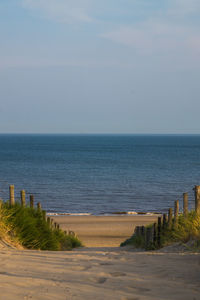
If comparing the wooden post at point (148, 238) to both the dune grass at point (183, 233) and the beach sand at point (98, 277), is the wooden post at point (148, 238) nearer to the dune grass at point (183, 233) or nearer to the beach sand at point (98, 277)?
the dune grass at point (183, 233)

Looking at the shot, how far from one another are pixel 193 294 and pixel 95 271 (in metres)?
1.76

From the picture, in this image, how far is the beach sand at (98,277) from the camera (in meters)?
4.74

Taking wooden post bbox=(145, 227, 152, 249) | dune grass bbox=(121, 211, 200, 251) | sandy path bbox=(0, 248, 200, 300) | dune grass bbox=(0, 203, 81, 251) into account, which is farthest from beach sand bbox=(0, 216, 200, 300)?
wooden post bbox=(145, 227, 152, 249)

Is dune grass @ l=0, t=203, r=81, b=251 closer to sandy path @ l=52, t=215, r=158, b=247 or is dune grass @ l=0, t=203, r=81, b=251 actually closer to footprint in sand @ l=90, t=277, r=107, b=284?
footprint in sand @ l=90, t=277, r=107, b=284

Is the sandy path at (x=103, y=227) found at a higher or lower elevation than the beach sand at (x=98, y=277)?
lower

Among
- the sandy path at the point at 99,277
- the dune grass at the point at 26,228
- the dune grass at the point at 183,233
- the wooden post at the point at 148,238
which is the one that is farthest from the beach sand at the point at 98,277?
the wooden post at the point at 148,238

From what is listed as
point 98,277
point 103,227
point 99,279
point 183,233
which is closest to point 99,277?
point 98,277

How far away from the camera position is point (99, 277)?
5637 millimetres

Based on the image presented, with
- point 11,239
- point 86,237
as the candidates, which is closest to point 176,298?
point 11,239

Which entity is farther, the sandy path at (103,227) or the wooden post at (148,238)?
the sandy path at (103,227)

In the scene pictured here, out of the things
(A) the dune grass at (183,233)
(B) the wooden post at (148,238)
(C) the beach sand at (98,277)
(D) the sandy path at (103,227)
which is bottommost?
(D) the sandy path at (103,227)

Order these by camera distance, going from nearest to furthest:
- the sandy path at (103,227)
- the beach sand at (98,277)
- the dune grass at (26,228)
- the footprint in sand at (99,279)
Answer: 1. the beach sand at (98,277)
2. the footprint in sand at (99,279)
3. the dune grass at (26,228)
4. the sandy path at (103,227)

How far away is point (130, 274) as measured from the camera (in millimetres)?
5863

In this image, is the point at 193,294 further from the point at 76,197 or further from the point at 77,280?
the point at 76,197
